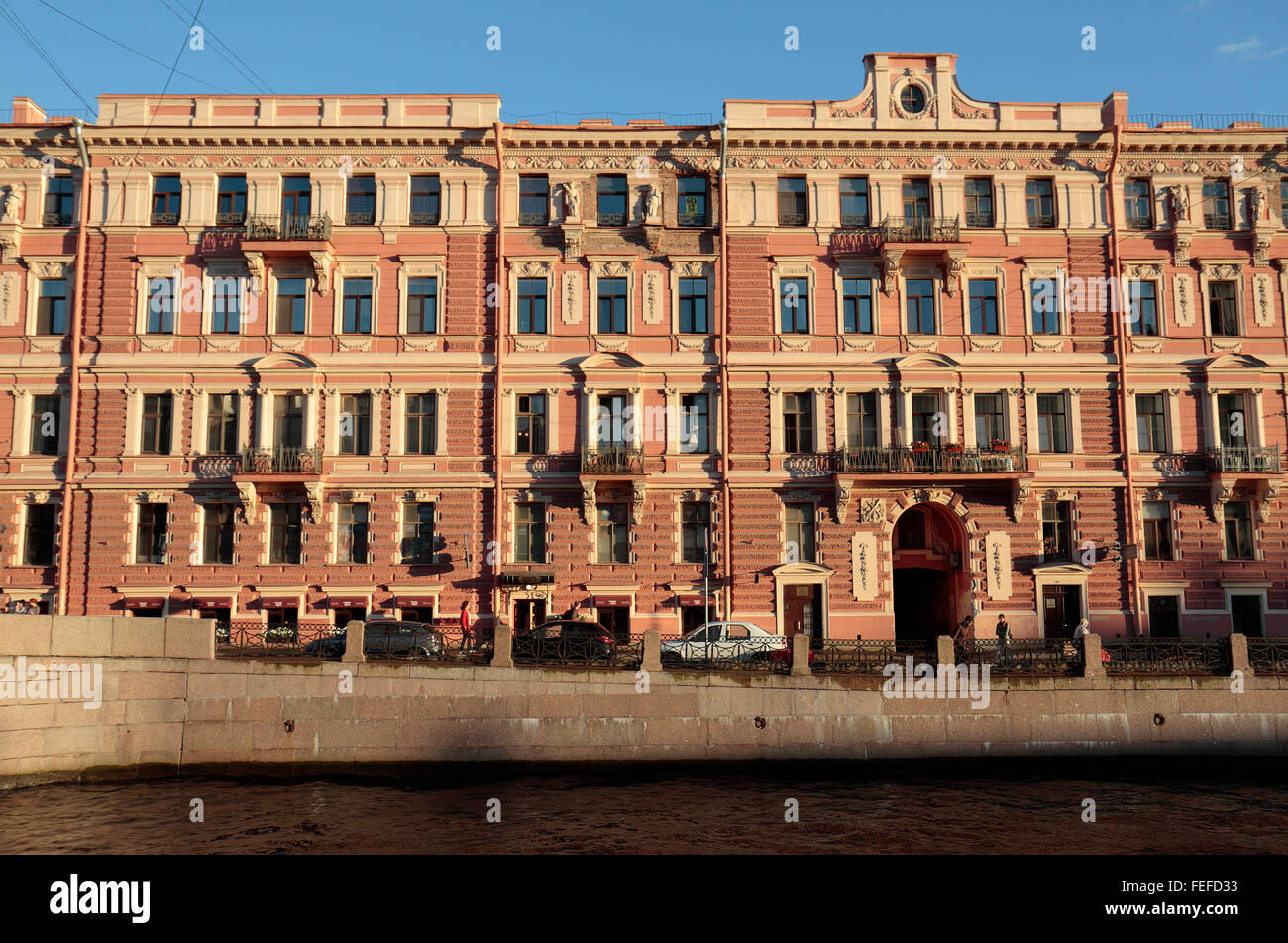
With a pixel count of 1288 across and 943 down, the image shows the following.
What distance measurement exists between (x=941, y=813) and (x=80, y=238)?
27891mm

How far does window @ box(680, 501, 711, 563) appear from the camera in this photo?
28.3m

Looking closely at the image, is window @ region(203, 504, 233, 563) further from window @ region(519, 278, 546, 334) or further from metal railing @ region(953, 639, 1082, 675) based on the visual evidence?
metal railing @ region(953, 639, 1082, 675)

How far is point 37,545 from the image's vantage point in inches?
1113

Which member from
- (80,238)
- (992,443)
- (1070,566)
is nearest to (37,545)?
(80,238)

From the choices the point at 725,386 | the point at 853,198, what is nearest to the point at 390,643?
the point at 725,386

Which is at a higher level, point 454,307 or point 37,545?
point 454,307

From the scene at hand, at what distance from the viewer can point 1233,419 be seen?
29047mm

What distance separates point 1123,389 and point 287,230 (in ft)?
82.0

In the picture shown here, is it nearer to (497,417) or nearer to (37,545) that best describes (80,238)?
(37,545)

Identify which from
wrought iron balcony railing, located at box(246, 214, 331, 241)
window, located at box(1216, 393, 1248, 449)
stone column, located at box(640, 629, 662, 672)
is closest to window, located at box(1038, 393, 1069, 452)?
window, located at box(1216, 393, 1248, 449)

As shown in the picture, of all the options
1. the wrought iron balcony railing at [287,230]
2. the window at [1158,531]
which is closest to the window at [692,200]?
the wrought iron balcony railing at [287,230]

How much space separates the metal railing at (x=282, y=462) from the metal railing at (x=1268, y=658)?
23.7 m

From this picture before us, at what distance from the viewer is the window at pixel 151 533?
92.2ft
